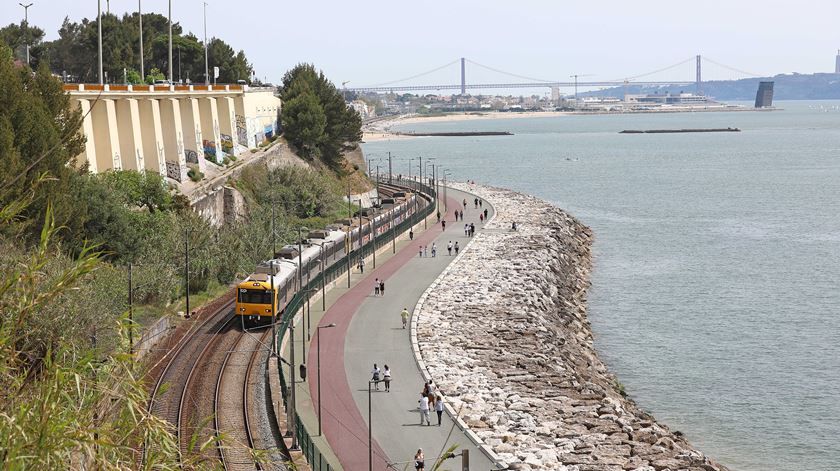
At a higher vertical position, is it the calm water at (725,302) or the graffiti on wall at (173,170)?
the graffiti on wall at (173,170)

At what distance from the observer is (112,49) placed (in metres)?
81.7

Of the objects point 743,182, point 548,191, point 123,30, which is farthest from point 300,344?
point 743,182

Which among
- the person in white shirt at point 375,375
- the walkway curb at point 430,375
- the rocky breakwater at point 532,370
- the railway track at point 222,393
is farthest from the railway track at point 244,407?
the rocky breakwater at point 532,370

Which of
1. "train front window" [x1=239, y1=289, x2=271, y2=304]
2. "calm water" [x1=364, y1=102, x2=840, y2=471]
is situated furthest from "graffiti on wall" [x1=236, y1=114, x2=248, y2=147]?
"train front window" [x1=239, y1=289, x2=271, y2=304]

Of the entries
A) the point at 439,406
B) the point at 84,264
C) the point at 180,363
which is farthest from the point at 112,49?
the point at 84,264

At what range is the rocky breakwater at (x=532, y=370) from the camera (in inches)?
1110

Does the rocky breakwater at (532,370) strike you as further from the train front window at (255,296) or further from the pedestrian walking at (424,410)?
the train front window at (255,296)

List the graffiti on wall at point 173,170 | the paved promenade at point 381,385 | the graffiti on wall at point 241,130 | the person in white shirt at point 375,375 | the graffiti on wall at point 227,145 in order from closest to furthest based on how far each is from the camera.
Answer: the paved promenade at point 381,385
the person in white shirt at point 375,375
the graffiti on wall at point 173,170
the graffiti on wall at point 227,145
the graffiti on wall at point 241,130

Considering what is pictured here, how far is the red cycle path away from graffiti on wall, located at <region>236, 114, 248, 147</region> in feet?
116

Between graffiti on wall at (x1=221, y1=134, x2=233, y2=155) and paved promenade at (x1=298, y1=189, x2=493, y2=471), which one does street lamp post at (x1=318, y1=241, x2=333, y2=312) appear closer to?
paved promenade at (x1=298, y1=189, x2=493, y2=471)

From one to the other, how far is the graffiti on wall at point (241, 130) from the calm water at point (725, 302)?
26.9m

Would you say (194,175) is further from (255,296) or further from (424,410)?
(424,410)

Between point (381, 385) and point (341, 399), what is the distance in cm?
206

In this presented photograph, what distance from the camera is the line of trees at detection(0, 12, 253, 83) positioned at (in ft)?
257
